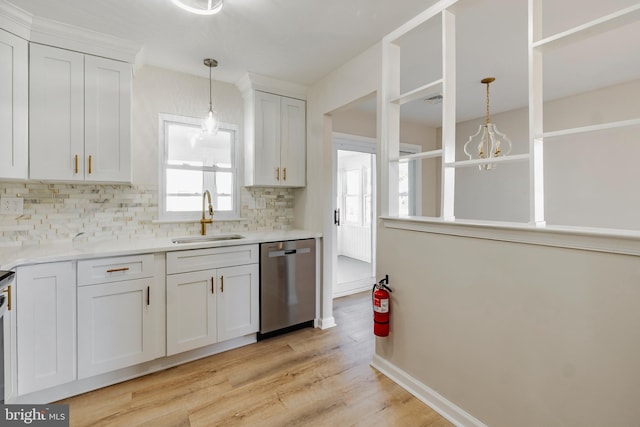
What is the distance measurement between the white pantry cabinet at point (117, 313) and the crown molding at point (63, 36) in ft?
5.17

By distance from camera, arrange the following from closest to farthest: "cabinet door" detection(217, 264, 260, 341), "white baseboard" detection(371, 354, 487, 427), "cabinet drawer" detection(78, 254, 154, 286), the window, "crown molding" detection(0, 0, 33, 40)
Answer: "white baseboard" detection(371, 354, 487, 427)
"crown molding" detection(0, 0, 33, 40)
"cabinet drawer" detection(78, 254, 154, 286)
"cabinet door" detection(217, 264, 260, 341)
the window

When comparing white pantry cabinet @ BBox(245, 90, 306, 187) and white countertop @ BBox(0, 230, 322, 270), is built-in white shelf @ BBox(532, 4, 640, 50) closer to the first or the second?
white pantry cabinet @ BBox(245, 90, 306, 187)

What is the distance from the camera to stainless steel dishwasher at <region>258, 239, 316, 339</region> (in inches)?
105

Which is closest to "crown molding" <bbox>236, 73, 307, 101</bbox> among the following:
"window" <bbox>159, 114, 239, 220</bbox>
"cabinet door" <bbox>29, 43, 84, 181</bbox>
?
"window" <bbox>159, 114, 239, 220</bbox>

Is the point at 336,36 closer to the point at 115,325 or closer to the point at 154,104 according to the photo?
the point at 154,104

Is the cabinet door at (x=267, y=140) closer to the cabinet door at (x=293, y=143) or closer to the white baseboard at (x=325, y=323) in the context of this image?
the cabinet door at (x=293, y=143)

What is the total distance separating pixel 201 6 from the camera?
5.75 feet

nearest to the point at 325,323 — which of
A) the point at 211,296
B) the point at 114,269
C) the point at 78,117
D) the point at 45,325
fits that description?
the point at 211,296

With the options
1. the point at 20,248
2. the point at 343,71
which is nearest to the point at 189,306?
the point at 20,248

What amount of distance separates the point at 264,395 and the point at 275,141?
2.28 meters

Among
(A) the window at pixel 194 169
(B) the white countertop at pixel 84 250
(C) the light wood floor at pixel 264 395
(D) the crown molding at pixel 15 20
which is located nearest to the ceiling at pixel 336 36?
(D) the crown molding at pixel 15 20

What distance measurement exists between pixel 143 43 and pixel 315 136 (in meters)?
1.66

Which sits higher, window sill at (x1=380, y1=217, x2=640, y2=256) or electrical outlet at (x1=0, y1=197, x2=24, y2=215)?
electrical outlet at (x1=0, y1=197, x2=24, y2=215)

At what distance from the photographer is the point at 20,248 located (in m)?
2.07
